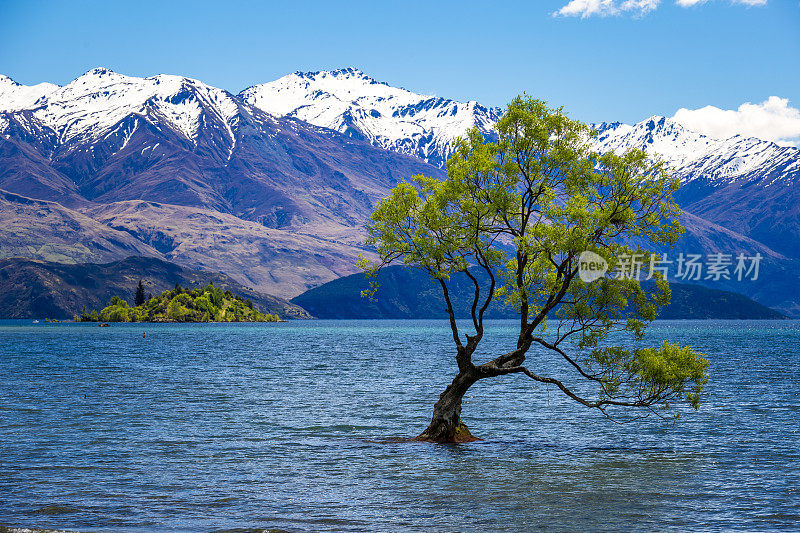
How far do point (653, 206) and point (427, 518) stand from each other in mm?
24356

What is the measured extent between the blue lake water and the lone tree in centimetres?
568

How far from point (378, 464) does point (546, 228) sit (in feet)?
56.5

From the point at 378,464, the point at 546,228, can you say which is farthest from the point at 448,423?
the point at 546,228

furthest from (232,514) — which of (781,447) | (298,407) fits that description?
(298,407)

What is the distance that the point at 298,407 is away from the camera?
7394 cm

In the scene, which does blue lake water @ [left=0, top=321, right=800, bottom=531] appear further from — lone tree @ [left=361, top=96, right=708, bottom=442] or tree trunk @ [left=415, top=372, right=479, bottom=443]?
lone tree @ [left=361, top=96, right=708, bottom=442]

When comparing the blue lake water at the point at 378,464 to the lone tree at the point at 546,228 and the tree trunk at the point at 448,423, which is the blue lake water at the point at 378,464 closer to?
the tree trunk at the point at 448,423

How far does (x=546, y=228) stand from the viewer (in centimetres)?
4322

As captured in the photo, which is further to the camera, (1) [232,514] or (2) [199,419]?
(2) [199,419]

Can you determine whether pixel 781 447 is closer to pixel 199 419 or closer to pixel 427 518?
pixel 427 518

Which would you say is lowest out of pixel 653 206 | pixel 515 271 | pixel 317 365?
pixel 317 365

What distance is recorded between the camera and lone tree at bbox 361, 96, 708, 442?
1750 inches

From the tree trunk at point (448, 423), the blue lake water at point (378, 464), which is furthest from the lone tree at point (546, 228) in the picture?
the blue lake water at point (378, 464)

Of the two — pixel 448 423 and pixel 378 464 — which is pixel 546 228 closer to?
pixel 448 423
